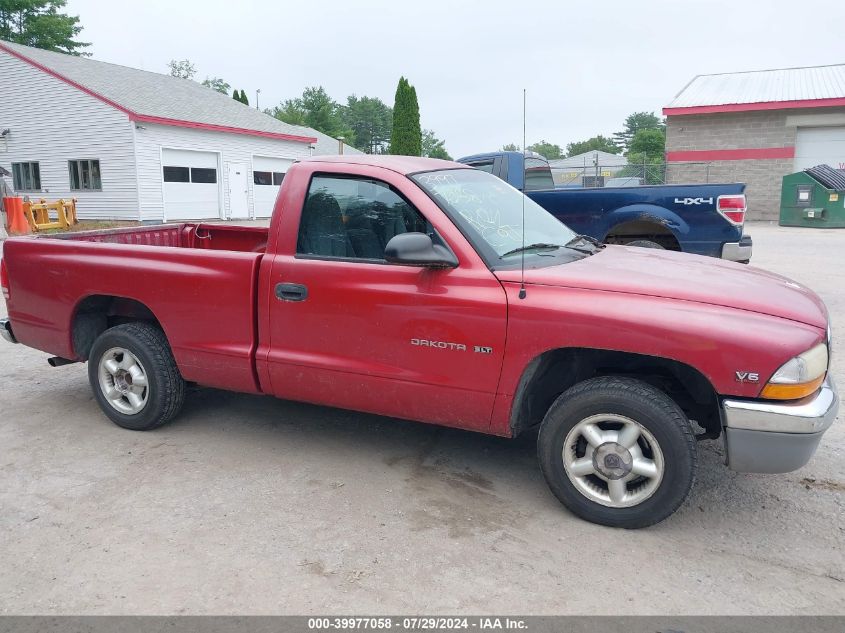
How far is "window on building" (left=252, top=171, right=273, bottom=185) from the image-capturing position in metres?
29.1

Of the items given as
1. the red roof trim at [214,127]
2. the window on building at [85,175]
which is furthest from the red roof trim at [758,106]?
the window on building at [85,175]

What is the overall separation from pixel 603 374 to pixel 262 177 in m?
27.7

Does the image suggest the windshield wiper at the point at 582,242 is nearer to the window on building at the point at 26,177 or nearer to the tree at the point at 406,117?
the window on building at the point at 26,177

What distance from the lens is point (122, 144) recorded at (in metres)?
24.1

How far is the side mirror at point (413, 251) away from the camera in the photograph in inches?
137

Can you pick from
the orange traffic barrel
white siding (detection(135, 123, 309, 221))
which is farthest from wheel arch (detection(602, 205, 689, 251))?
white siding (detection(135, 123, 309, 221))

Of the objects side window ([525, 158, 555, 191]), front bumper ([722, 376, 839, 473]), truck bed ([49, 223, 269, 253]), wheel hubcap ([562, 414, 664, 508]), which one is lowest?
wheel hubcap ([562, 414, 664, 508])

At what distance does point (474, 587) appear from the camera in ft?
9.48

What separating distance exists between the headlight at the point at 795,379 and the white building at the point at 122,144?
79.6 feet

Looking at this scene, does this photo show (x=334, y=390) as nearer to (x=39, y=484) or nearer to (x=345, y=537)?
(x=345, y=537)

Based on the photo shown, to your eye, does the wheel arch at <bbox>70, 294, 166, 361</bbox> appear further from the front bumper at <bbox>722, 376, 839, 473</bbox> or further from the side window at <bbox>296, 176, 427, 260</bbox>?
the front bumper at <bbox>722, 376, 839, 473</bbox>

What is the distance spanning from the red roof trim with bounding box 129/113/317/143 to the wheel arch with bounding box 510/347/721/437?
23287 millimetres

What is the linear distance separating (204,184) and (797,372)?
2649 cm

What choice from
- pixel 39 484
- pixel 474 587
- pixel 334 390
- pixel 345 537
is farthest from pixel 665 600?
pixel 39 484
